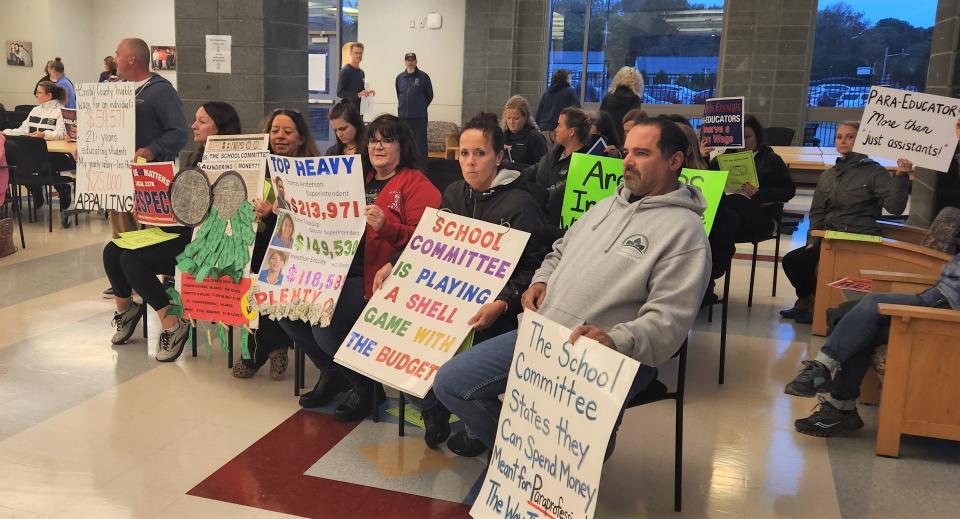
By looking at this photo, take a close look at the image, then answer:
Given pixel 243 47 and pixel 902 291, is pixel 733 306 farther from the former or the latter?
pixel 243 47

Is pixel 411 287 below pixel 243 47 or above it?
below

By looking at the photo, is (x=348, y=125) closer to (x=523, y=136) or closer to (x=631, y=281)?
(x=631, y=281)

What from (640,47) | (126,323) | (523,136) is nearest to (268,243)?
(126,323)

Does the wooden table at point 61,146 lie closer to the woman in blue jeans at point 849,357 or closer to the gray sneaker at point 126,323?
the gray sneaker at point 126,323

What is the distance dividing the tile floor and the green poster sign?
0.89m

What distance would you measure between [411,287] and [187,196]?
1536 mm

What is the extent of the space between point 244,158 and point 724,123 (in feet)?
11.3

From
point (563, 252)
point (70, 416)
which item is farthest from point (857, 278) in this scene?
point (70, 416)

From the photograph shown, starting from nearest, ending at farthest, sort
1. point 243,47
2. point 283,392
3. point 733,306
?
point 283,392 < point 733,306 < point 243,47

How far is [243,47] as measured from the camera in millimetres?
7055

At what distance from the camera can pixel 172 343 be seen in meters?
4.40

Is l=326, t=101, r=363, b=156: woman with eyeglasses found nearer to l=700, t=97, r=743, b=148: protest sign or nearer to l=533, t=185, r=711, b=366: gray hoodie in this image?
l=533, t=185, r=711, b=366: gray hoodie

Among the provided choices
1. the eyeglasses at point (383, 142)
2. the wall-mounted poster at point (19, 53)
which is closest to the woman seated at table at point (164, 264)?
A: the eyeglasses at point (383, 142)

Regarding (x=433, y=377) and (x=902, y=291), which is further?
(x=902, y=291)
